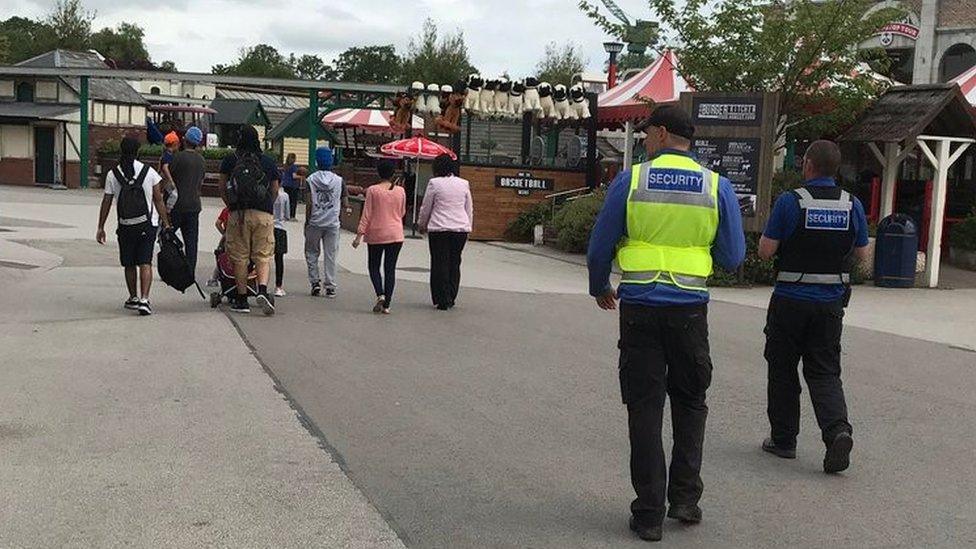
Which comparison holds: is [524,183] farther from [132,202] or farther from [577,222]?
[132,202]

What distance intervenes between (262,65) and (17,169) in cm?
5990

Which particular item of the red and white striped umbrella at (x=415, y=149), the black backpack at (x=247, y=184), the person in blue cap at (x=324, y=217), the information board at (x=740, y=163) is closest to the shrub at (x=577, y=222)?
the red and white striped umbrella at (x=415, y=149)

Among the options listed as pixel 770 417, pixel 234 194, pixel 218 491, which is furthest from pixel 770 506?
pixel 234 194

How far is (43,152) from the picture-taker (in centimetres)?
4350

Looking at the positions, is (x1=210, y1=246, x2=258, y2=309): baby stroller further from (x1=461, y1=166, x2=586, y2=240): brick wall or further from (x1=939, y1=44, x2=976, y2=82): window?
(x1=939, y1=44, x2=976, y2=82): window

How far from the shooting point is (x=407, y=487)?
5996mm

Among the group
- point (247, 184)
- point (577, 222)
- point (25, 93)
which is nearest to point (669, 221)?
point (247, 184)

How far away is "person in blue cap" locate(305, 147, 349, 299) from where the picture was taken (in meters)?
13.6

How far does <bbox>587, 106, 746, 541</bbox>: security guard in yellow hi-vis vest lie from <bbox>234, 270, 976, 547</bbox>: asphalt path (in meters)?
0.30

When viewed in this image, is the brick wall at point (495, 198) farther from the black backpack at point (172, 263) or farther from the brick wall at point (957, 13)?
the brick wall at point (957, 13)

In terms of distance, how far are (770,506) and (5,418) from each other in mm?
4466

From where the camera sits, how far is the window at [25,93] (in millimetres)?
44500

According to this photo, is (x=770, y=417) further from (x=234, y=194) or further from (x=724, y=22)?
(x=724, y=22)

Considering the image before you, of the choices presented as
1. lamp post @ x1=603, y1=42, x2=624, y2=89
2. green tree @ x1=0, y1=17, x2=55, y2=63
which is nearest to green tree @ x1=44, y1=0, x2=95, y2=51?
green tree @ x1=0, y1=17, x2=55, y2=63
